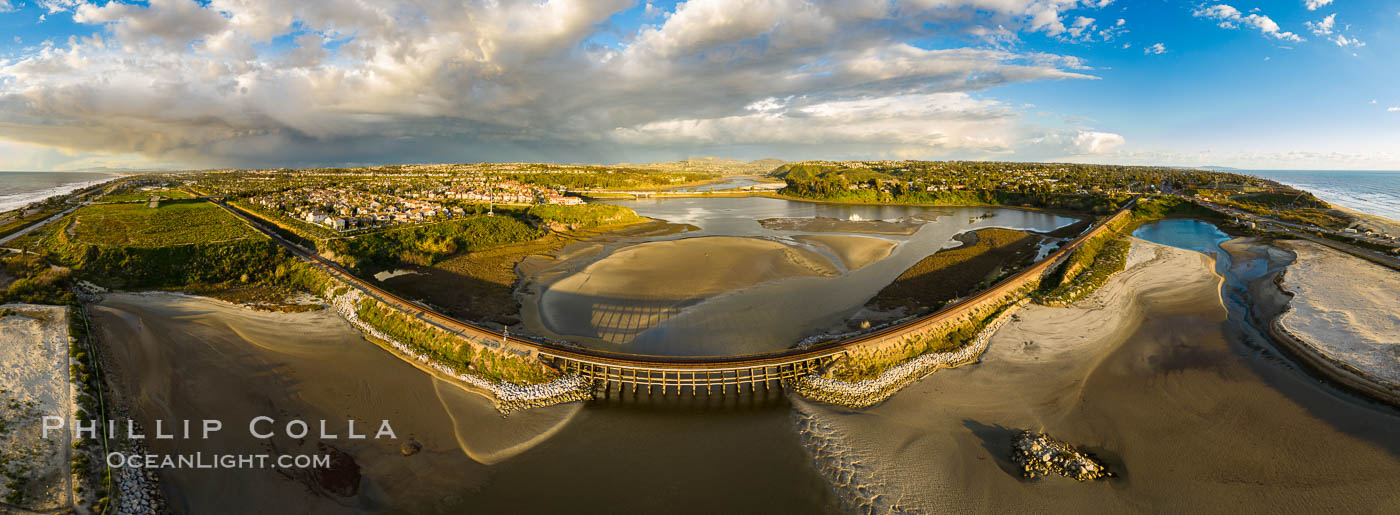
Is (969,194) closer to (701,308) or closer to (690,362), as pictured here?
(701,308)

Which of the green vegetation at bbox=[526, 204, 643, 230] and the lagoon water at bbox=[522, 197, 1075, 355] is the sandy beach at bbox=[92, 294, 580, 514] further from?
the green vegetation at bbox=[526, 204, 643, 230]

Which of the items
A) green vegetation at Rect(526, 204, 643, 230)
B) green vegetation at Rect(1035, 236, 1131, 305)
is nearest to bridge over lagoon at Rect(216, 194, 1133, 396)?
green vegetation at Rect(1035, 236, 1131, 305)

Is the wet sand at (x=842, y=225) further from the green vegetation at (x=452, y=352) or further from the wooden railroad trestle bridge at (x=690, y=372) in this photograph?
the green vegetation at (x=452, y=352)

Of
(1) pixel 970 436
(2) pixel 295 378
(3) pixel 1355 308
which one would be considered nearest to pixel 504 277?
(2) pixel 295 378

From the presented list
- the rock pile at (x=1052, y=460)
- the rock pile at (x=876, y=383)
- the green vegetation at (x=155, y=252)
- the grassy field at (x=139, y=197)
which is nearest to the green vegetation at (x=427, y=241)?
the green vegetation at (x=155, y=252)
